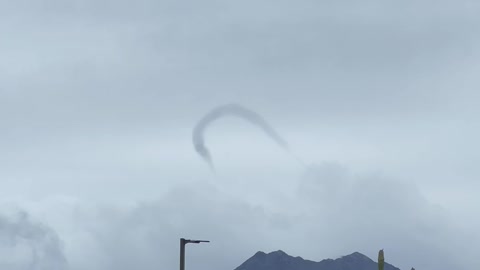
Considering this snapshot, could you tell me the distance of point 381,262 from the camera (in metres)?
101

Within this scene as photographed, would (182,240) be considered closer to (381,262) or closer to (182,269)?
(182,269)

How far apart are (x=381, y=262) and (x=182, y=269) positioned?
658 inches

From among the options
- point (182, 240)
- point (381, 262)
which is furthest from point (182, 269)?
point (381, 262)

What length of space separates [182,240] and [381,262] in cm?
1647

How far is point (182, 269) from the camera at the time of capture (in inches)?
3797

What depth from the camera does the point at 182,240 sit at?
9850cm

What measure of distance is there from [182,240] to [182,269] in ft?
9.62
